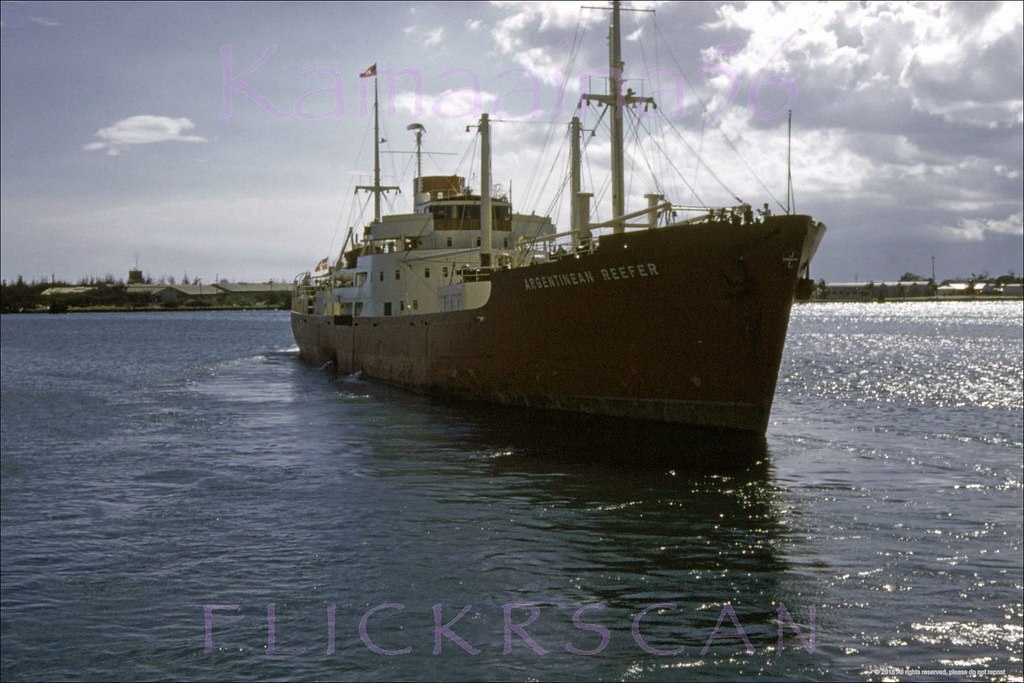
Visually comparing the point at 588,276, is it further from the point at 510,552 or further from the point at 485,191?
the point at 510,552

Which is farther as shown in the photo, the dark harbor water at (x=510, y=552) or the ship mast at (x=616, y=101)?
the ship mast at (x=616, y=101)

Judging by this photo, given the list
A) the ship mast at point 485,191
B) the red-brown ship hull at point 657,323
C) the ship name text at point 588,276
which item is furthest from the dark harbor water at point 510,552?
the ship mast at point 485,191

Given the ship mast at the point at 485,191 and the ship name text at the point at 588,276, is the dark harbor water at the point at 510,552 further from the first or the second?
the ship mast at the point at 485,191

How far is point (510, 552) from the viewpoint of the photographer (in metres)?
13.4

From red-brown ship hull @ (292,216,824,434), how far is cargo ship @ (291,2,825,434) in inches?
1.2

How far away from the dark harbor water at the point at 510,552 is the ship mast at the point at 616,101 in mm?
7238

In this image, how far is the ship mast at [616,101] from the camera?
1052 inches

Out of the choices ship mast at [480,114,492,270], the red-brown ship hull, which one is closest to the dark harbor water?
the red-brown ship hull

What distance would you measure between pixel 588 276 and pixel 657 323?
2.39 meters

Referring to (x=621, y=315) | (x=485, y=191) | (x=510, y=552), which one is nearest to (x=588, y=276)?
(x=621, y=315)

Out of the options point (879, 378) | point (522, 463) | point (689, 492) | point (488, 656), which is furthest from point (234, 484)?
point (879, 378)

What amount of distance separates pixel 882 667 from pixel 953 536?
5.78 m

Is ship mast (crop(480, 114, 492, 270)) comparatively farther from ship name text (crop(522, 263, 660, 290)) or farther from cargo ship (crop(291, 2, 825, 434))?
ship name text (crop(522, 263, 660, 290))

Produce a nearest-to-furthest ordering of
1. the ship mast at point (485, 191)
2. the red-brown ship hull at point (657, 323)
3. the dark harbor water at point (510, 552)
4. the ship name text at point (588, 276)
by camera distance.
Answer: the dark harbor water at point (510, 552) < the red-brown ship hull at point (657, 323) < the ship name text at point (588, 276) < the ship mast at point (485, 191)
